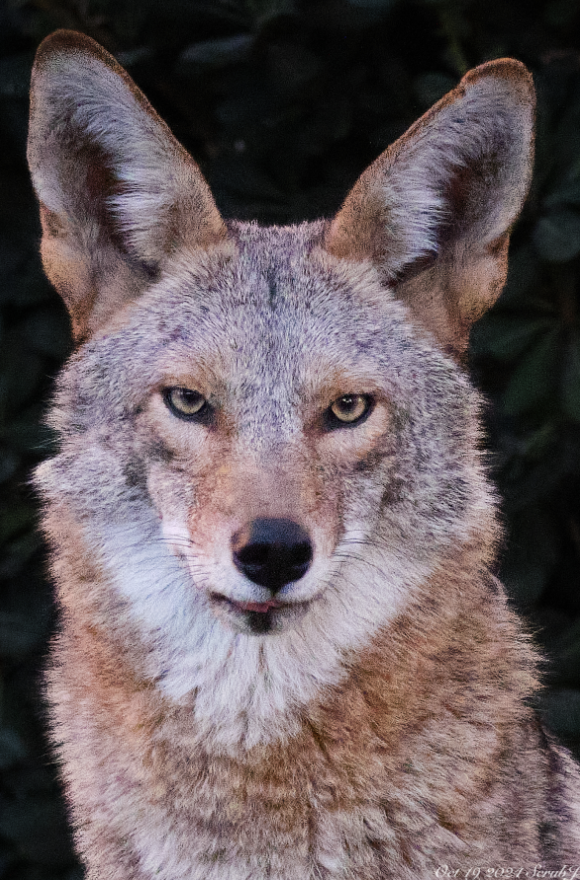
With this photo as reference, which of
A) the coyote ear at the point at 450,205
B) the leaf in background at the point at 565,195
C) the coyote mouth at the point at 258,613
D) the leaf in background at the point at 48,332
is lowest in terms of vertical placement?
the coyote mouth at the point at 258,613

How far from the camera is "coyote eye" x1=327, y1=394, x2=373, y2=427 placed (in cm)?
143

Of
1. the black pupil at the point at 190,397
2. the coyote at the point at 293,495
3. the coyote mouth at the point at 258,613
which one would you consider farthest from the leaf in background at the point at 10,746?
the black pupil at the point at 190,397

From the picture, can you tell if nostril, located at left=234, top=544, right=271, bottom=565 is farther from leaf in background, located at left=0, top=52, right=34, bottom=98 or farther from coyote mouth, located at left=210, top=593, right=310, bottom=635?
leaf in background, located at left=0, top=52, right=34, bottom=98

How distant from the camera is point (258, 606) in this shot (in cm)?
133

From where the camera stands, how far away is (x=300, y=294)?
1.52 meters

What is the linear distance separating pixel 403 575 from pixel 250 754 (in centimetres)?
39

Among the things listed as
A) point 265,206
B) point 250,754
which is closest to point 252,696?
point 250,754

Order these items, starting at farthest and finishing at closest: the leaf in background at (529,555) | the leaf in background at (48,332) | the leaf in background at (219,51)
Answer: the leaf in background at (529,555)
the leaf in background at (48,332)
the leaf in background at (219,51)

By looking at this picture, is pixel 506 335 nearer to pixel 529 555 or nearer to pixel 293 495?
pixel 529 555

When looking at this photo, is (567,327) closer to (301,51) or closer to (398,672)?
(301,51)

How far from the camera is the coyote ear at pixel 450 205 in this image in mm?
1428

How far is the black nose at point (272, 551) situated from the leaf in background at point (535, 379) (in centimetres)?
105

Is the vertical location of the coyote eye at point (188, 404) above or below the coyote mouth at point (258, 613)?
above

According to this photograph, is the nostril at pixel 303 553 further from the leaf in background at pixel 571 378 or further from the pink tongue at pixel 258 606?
the leaf in background at pixel 571 378
